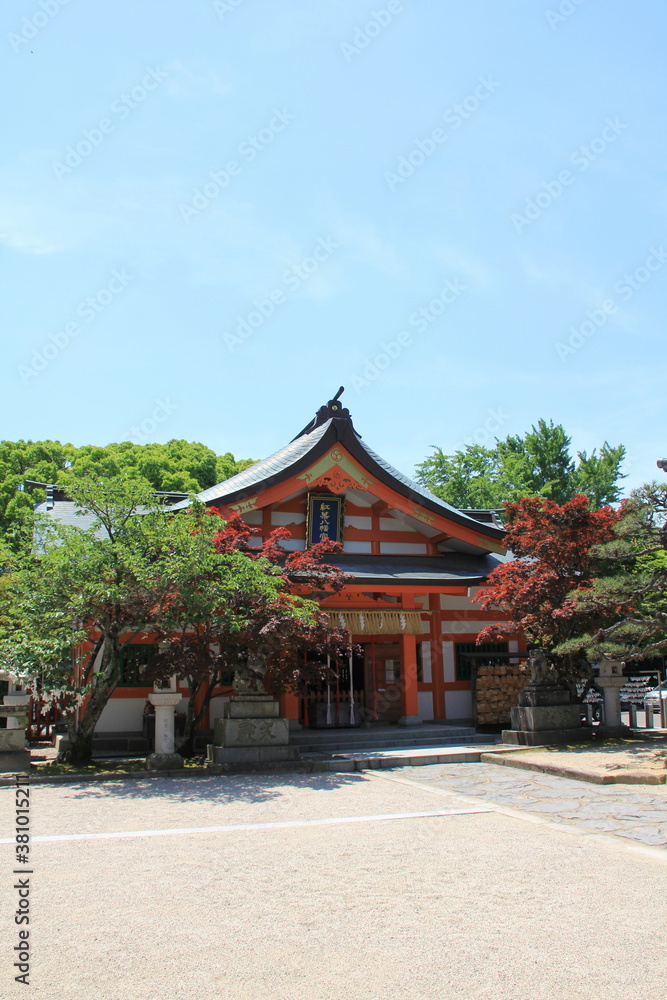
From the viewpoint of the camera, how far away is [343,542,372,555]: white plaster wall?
17797mm

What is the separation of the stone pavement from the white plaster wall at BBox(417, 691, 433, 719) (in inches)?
209

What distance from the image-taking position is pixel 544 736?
13.8 metres

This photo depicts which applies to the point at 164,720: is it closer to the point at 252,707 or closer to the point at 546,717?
the point at 252,707

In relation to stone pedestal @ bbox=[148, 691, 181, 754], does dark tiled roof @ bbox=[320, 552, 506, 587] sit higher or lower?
higher

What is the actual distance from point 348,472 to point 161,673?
23.6 ft

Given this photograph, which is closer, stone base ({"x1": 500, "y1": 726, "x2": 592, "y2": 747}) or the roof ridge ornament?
stone base ({"x1": 500, "y1": 726, "x2": 592, "y2": 747})

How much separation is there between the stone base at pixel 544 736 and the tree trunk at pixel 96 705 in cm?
767

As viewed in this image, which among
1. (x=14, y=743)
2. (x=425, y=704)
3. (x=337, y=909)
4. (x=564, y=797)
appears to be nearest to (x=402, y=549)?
(x=425, y=704)

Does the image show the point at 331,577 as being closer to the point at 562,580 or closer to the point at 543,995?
the point at 562,580

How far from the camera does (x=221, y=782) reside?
10750 millimetres

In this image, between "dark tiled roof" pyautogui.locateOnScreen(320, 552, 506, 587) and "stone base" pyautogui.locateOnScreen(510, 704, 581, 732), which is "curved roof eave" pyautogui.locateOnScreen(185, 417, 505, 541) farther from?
"stone base" pyautogui.locateOnScreen(510, 704, 581, 732)

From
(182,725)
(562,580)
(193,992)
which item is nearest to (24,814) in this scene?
(193,992)

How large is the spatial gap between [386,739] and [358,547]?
4.92m

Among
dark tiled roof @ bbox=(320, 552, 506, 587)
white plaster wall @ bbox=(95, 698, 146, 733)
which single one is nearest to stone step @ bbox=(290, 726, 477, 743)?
dark tiled roof @ bbox=(320, 552, 506, 587)
